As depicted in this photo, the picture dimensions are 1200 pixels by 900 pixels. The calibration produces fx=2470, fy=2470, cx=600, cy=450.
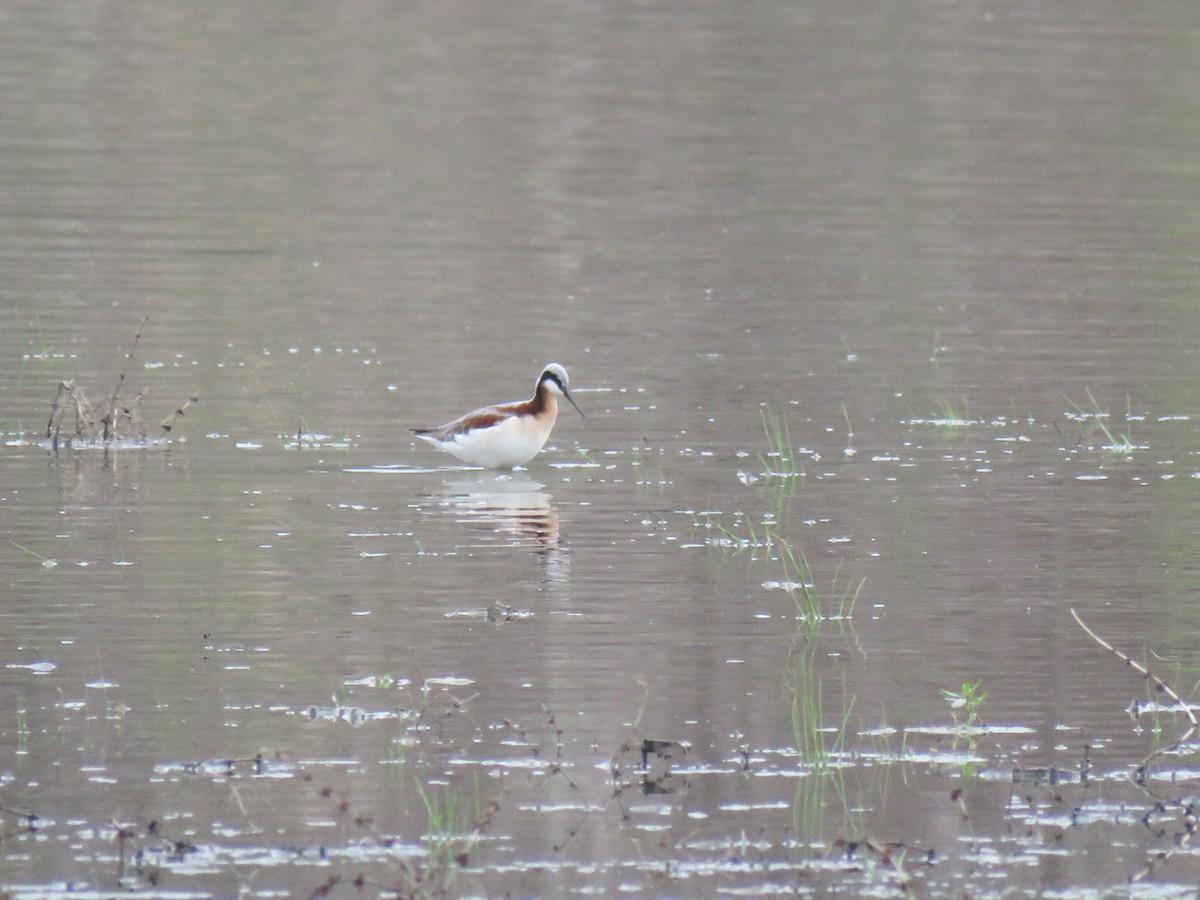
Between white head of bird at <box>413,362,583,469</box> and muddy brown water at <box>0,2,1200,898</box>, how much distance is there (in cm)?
27

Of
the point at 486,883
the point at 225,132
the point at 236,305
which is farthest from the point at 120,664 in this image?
the point at 225,132

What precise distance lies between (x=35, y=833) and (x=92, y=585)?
358 cm

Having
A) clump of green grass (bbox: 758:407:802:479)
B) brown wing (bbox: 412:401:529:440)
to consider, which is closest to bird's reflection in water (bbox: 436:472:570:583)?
brown wing (bbox: 412:401:529:440)

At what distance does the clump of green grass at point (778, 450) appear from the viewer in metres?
14.5

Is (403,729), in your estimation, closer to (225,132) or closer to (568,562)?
(568,562)

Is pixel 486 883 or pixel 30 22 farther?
pixel 30 22

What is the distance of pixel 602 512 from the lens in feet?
44.4

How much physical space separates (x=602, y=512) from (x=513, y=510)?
535mm

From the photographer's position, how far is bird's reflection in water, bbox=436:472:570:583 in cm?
1258

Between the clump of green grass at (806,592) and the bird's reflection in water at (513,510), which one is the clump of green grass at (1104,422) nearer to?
the clump of green grass at (806,592)

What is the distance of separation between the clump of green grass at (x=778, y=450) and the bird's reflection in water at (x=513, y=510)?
4.56 feet

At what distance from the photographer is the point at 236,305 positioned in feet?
65.7

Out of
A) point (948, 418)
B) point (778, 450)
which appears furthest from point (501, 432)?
point (948, 418)

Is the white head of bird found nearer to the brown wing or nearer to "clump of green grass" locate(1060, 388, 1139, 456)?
the brown wing
